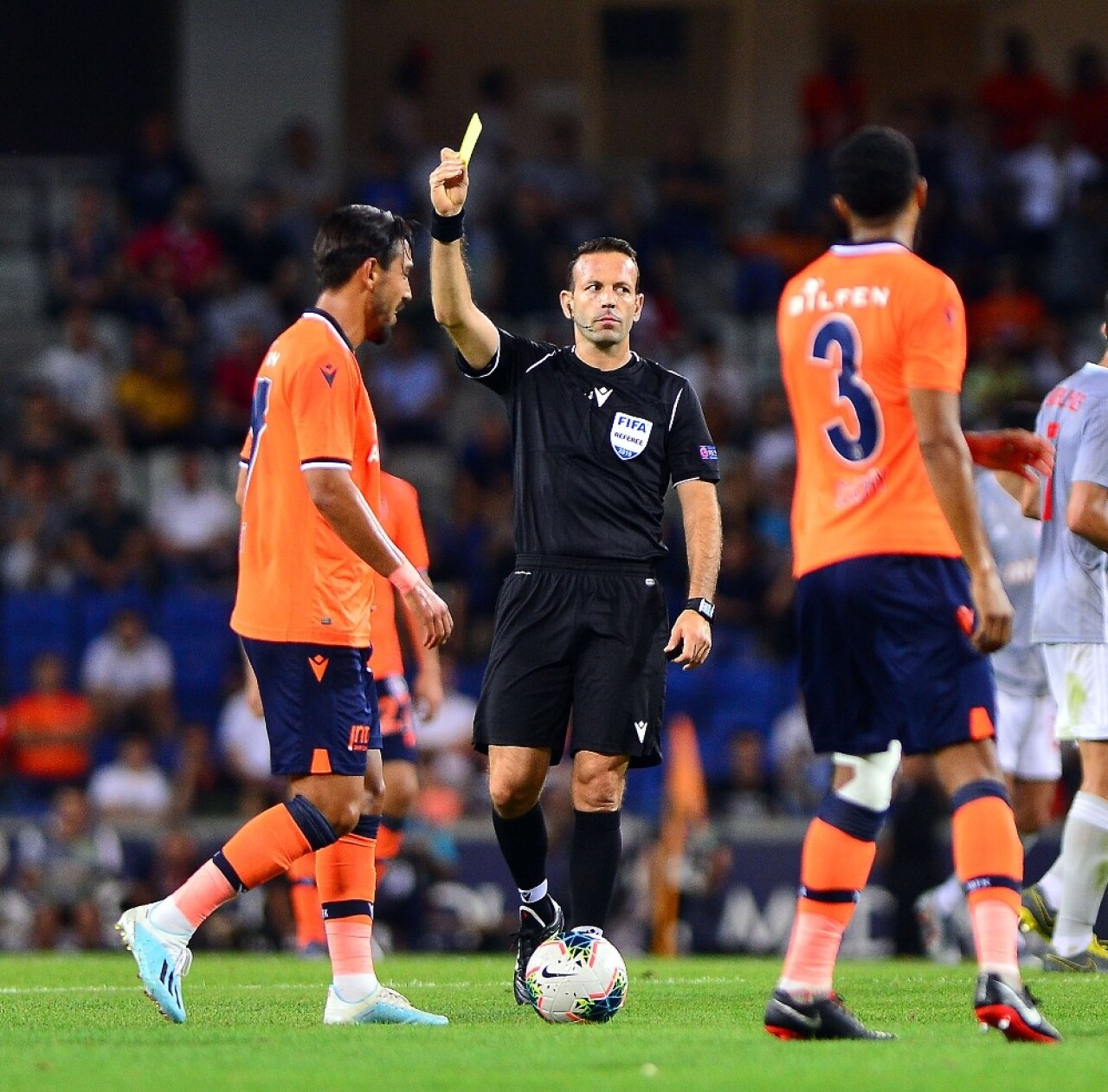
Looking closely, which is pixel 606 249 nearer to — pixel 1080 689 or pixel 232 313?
pixel 1080 689

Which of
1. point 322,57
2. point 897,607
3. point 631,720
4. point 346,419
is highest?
point 322,57

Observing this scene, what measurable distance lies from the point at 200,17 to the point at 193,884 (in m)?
17.0

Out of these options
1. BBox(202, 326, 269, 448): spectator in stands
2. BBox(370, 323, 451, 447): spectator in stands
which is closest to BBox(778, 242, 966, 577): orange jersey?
BBox(202, 326, 269, 448): spectator in stands

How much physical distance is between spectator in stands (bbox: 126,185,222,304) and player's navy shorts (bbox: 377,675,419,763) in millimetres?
10346

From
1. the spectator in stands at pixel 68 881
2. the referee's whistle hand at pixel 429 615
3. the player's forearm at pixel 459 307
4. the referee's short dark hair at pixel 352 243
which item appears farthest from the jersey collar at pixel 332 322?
the spectator in stands at pixel 68 881

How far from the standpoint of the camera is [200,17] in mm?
22250

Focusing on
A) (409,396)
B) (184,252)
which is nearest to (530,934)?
(409,396)

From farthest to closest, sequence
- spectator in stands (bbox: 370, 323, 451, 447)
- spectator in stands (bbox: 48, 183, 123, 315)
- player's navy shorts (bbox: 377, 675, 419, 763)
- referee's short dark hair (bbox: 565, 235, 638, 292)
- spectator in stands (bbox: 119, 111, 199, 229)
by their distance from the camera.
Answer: spectator in stands (bbox: 119, 111, 199, 229), spectator in stands (bbox: 48, 183, 123, 315), spectator in stands (bbox: 370, 323, 451, 447), player's navy shorts (bbox: 377, 675, 419, 763), referee's short dark hair (bbox: 565, 235, 638, 292)

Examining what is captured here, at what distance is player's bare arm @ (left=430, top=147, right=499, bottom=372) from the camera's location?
23.1 feet

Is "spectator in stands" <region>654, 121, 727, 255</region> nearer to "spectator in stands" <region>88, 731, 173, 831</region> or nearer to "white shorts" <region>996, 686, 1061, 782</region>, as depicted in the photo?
"spectator in stands" <region>88, 731, 173, 831</region>

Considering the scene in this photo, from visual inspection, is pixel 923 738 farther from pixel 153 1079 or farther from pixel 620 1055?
pixel 153 1079

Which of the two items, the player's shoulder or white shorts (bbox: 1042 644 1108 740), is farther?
the player's shoulder

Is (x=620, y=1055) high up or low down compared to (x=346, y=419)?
down

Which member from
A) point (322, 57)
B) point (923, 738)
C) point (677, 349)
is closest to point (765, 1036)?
point (923, 738)
